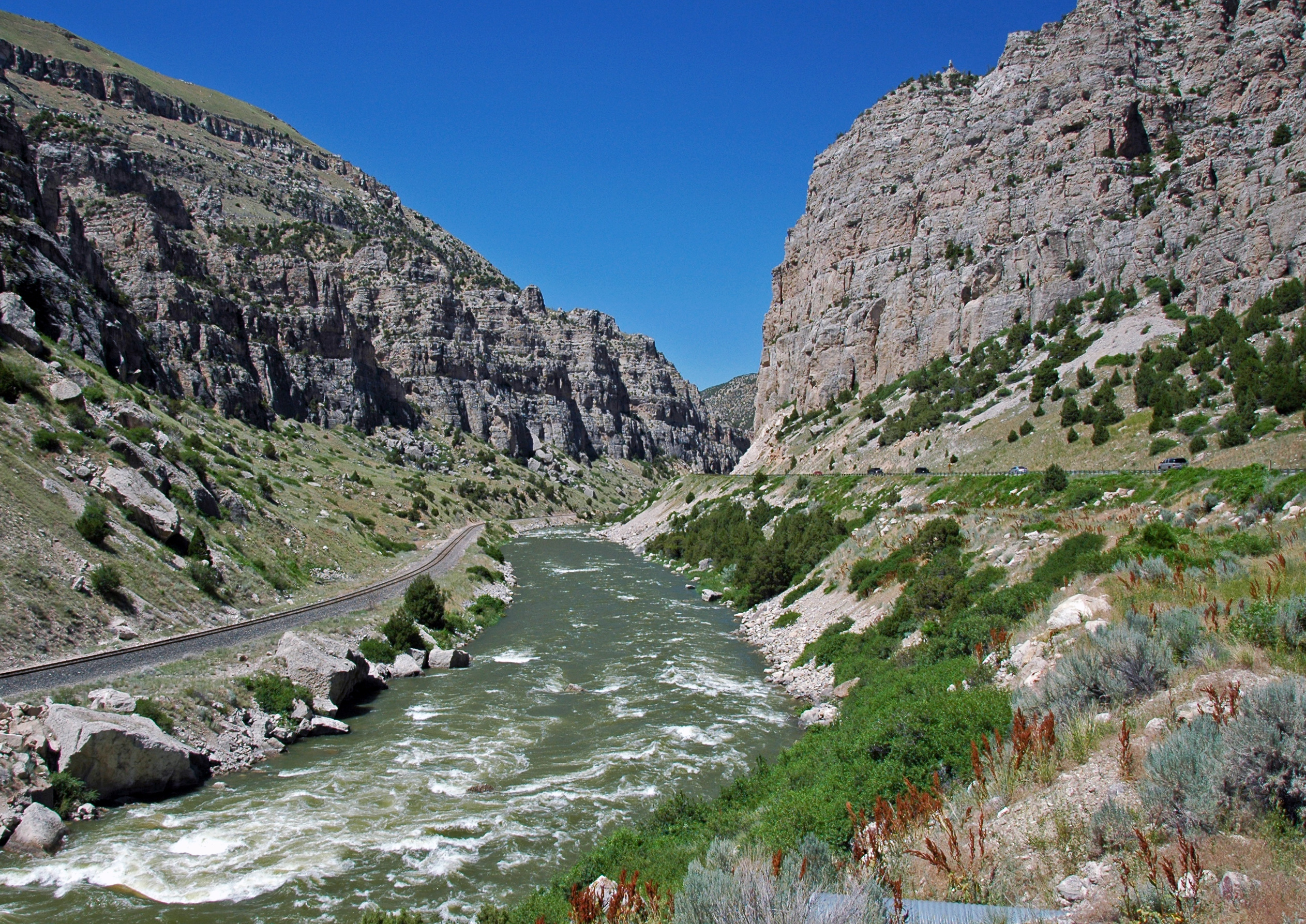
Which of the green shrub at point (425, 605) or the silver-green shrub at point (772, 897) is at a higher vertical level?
the green shrub at point (425, 605)

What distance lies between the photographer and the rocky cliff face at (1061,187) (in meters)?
48.0

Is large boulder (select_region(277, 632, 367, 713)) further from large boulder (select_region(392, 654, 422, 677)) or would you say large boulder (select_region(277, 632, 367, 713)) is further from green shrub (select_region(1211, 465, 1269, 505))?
green shrub (select_region(1211, 465, 1269, 505))

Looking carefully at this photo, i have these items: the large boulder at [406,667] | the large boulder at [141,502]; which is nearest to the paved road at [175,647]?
the large boulder at [406,667]

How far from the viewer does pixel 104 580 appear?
20.8 meters

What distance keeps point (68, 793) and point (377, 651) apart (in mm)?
11827

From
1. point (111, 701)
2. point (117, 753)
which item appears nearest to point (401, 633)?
point (111, 701)

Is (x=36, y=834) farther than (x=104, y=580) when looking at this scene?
No

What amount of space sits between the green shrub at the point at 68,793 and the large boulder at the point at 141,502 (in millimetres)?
15536

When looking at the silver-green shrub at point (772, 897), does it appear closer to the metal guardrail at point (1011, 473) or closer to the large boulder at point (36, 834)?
the large boulder at point (36, 834)

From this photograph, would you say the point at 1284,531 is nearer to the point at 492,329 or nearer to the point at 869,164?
the point at 869,164

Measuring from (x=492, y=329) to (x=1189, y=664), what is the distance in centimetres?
17160

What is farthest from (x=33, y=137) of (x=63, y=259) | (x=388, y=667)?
(x=388, y=667)

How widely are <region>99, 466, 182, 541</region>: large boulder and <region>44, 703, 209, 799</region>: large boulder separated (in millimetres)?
13760

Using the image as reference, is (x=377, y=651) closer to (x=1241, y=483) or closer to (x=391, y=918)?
(x=391, y=918)
